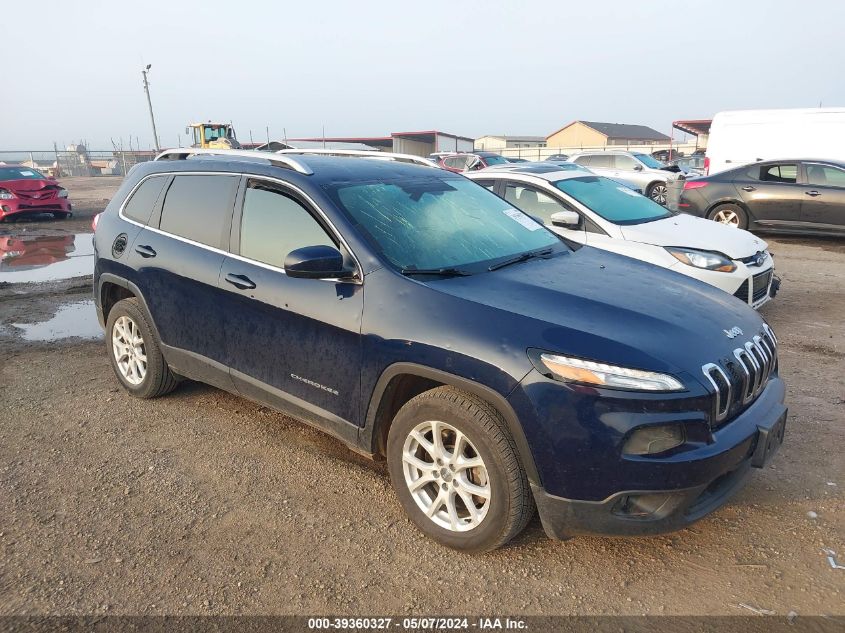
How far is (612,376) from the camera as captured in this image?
8.27 ft

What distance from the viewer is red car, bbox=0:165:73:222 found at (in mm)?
15766

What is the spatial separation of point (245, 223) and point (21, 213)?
15.2 m

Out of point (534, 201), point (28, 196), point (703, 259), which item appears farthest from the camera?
point (28, 196)

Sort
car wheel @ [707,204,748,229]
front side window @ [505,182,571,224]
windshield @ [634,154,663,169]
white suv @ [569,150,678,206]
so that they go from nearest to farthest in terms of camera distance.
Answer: front side window @ [505,182,571,224]
car wheel @ [707,204,748,229]
white suv @ [569,150,678,206]
windshield @ [634,154,663,169]

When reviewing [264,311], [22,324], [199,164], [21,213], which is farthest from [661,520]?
[21,213]

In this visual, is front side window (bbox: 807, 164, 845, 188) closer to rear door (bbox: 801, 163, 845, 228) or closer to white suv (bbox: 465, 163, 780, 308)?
rear door (bbox: 801, 163, 845, 228)

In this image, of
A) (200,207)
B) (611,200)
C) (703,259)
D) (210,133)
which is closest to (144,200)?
(200,207)

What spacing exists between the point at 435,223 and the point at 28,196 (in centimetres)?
1587

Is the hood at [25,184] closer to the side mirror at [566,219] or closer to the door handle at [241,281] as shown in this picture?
the side mirror at [566,219]

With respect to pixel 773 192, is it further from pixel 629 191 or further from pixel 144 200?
pixel 144 200

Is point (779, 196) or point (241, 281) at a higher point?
point (241, 281)

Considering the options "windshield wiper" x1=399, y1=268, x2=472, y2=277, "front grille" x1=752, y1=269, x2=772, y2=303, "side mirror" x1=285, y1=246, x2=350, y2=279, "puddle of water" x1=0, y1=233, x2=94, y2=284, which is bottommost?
"puddle of water" x1=0, y1=233, x2=94, y2=284

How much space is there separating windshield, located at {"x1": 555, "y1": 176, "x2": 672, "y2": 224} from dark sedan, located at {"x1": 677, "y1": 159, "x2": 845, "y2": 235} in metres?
5.13

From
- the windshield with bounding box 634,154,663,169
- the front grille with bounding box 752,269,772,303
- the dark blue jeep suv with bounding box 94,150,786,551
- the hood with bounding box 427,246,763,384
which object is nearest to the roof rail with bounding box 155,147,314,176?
the dark blue jeep suv with bounding box 94,150,786,551
